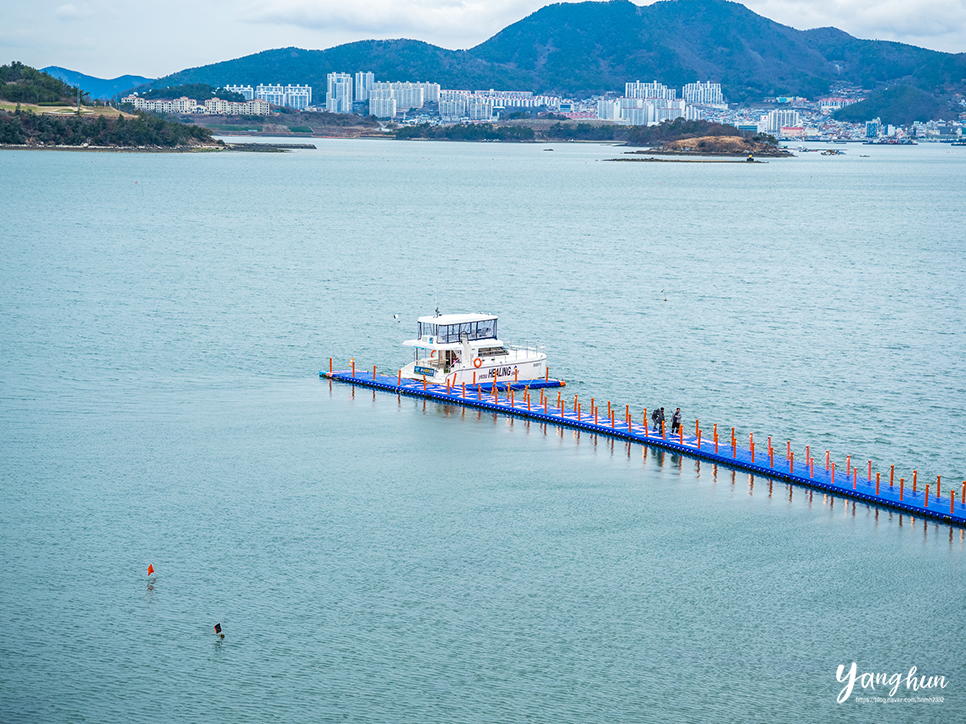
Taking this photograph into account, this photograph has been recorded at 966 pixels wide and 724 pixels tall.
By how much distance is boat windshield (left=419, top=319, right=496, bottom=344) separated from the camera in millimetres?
51938

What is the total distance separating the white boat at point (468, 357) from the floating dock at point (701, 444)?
423mm

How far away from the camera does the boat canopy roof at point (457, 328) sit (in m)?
51.7

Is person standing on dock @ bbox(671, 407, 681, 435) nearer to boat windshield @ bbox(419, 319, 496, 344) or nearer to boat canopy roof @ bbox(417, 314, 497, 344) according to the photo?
boat canopy roof @ bbox(417, 314, 497, 344)

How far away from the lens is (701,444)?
43625mm

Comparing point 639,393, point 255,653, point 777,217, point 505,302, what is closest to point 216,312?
point 505,302

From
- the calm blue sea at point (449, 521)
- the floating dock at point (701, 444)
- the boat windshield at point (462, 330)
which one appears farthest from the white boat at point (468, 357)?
the calm blue sea at point (449, 521)

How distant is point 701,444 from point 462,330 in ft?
44.1

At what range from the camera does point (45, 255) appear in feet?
320

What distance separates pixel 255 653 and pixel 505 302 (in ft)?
166

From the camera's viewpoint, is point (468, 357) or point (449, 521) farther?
point (468, 357)

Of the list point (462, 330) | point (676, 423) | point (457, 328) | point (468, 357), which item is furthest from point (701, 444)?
point (457, 328)

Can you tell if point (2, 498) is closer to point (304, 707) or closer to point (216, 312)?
point (304, 707)

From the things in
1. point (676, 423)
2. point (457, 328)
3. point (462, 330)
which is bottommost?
point (676, 423)

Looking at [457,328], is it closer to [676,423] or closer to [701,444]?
[676,423]
